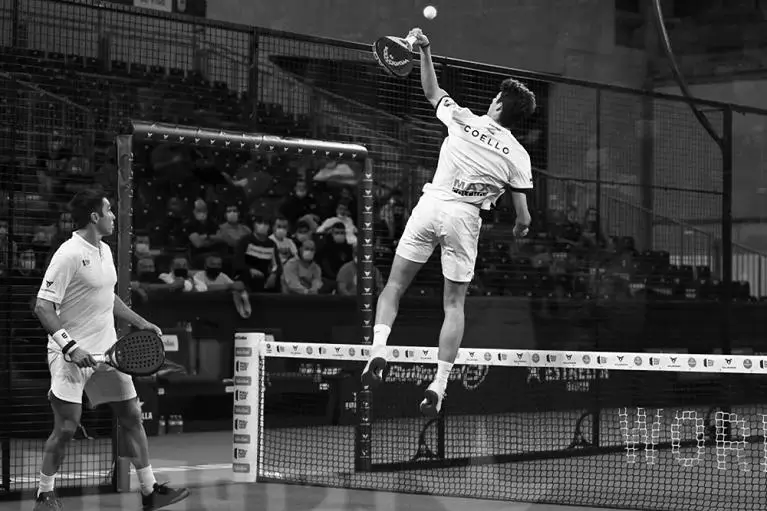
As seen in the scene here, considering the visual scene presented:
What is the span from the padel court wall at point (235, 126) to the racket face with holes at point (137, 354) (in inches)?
79.4

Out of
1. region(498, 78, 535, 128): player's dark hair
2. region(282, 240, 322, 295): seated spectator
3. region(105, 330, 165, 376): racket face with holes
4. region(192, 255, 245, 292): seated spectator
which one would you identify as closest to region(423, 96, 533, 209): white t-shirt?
region(498, 78, 535, 128): player's dark hair

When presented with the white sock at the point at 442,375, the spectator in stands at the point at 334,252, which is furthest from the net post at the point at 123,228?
the spectator in stands at the point at 334,252

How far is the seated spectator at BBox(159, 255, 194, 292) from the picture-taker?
17.2 metres

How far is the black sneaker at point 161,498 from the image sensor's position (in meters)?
9.85

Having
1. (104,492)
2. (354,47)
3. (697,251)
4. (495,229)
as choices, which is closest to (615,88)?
(495,229)

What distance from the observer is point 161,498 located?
988cm

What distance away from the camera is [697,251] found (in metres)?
21.6

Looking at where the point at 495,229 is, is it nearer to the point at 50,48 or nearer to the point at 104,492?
the point at 50,48

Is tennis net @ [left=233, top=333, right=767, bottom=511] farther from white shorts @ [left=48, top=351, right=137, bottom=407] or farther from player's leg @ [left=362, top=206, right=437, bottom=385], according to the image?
white shorts @ [left=48, top=351, right=137, bottom=407]

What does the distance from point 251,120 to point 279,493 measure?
3.98 m

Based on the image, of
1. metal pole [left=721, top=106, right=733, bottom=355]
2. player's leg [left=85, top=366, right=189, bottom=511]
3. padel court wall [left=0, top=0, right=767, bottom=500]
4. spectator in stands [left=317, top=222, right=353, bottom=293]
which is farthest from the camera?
spectator in stands [left=317, top=222, right=353, bottom=293]

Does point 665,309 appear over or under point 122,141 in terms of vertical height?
under

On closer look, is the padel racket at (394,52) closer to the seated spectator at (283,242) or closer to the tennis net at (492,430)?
the tennis net at (492,430)

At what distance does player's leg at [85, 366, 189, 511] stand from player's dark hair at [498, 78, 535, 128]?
3.50 meters
